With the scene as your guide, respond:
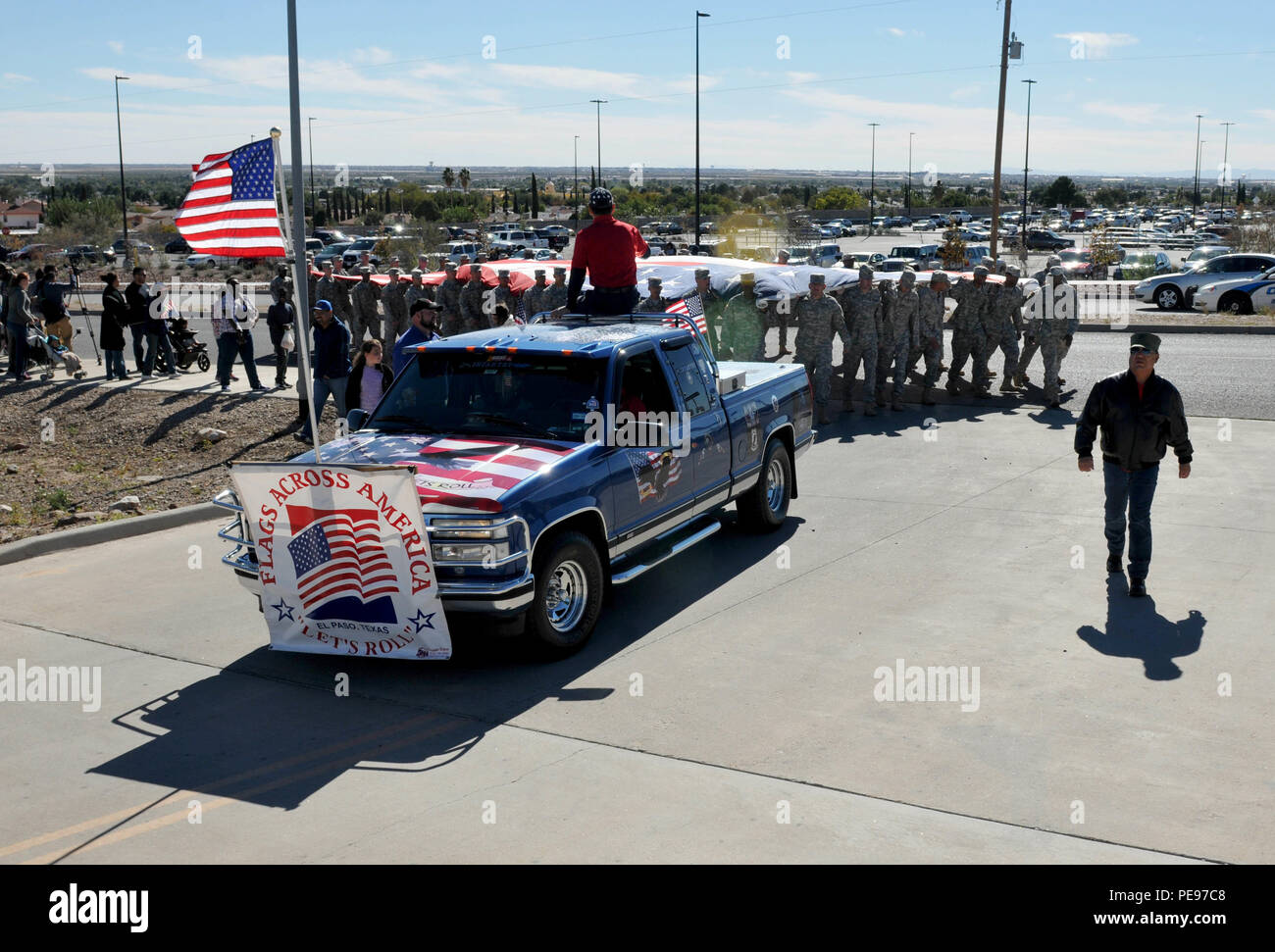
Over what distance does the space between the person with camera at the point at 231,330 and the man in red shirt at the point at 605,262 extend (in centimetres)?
731

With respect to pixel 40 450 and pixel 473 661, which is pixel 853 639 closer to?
pixel 473 661

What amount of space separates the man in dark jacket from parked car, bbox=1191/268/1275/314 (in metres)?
22.8

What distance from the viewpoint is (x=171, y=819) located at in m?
5.57

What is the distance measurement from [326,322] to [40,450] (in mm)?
3957

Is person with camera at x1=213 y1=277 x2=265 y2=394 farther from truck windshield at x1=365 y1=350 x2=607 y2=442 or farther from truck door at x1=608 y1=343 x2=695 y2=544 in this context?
truck door at x1=608 y1=343 x2=695 y2=544

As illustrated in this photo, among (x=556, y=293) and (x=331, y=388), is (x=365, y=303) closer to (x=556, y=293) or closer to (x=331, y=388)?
(x=556, y=293)

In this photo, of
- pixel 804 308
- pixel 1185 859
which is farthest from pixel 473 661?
pixel 804 308

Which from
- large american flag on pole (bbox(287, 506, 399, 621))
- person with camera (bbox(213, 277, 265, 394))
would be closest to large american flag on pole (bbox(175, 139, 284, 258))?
large american flag on pole (bbox(287, 506, 399, 621))

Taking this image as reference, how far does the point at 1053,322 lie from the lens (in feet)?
55.9

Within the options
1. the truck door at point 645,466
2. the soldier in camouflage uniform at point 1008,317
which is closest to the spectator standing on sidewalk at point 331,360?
the truck door at point 645,466

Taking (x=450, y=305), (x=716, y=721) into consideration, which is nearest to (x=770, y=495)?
(x=716, y=721)

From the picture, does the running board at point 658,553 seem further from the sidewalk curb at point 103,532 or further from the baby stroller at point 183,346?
the baby stroller at point 183,346

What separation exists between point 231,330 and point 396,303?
4357 millimetres

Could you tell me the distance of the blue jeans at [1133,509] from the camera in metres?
8.70
